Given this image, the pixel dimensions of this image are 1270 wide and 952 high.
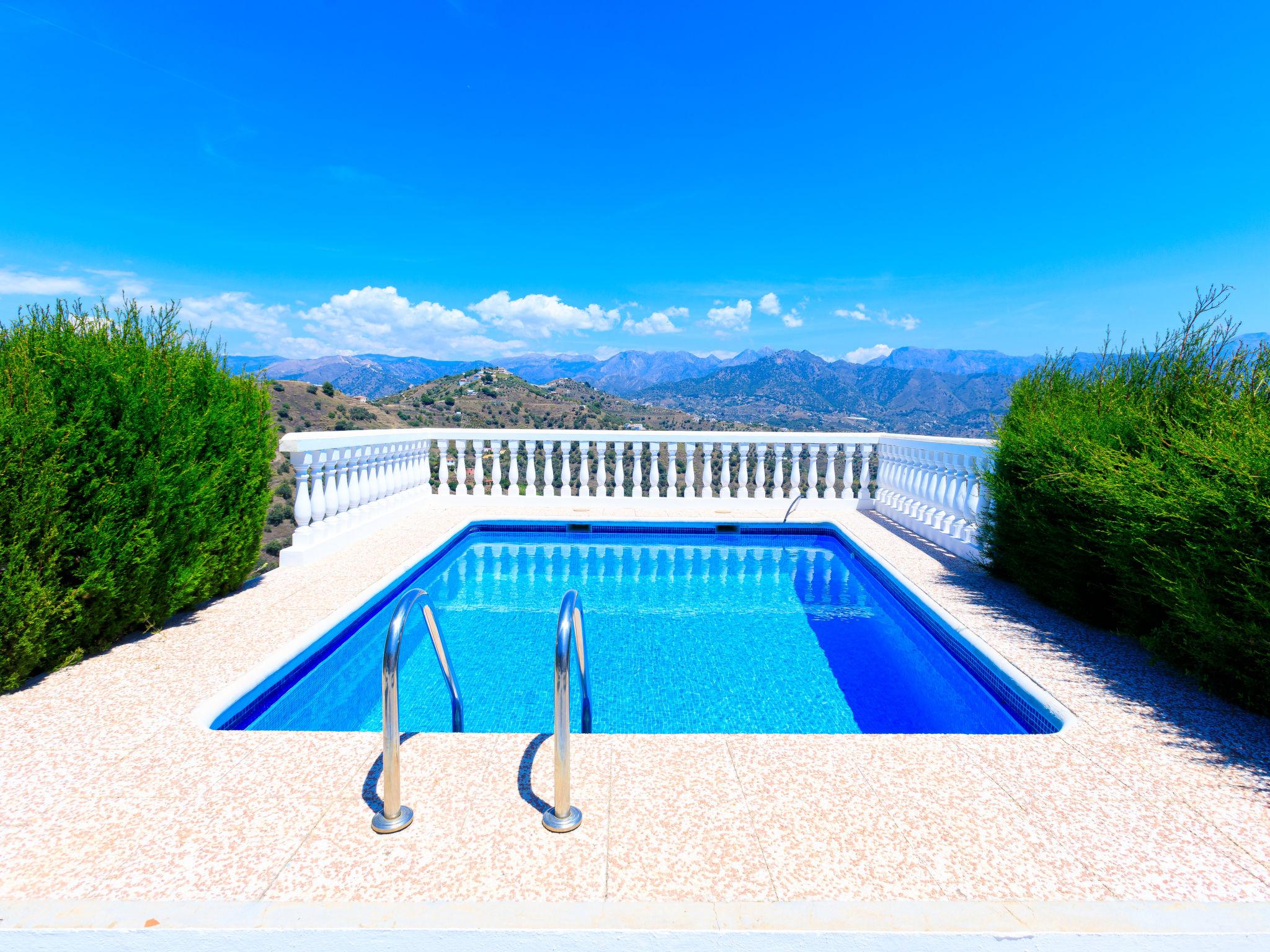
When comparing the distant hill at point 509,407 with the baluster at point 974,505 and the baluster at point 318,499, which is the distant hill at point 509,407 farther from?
the baluster at point 318,499

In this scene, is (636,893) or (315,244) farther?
(315,244)

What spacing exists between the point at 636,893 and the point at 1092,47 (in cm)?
1688

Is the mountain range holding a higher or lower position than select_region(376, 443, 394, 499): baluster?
higher

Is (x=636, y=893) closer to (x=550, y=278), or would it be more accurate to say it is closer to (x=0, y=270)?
(x=550, y=278)

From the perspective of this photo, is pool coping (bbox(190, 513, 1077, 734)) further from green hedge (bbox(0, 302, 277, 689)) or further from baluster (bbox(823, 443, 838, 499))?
baluster (bbox(823, 443, 838, 499))

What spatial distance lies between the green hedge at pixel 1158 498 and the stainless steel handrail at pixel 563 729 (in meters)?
2.89

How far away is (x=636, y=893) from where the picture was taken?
5.38ft

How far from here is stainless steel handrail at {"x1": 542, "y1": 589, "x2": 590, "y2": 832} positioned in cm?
175

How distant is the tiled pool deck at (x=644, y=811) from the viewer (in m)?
1.69

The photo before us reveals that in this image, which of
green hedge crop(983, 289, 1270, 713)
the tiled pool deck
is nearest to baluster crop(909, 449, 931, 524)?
green hedge crop(983, 289, 1270, 713)

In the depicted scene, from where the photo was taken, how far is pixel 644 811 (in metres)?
2.04

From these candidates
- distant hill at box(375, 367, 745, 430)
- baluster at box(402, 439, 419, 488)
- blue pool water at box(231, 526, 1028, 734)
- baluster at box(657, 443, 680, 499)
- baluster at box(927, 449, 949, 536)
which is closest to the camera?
blue pool water at box(231, 526, 1028, 734)

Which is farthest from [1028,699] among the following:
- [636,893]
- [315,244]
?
[315,244]

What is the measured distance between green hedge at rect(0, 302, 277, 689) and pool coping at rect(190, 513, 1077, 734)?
948mm
